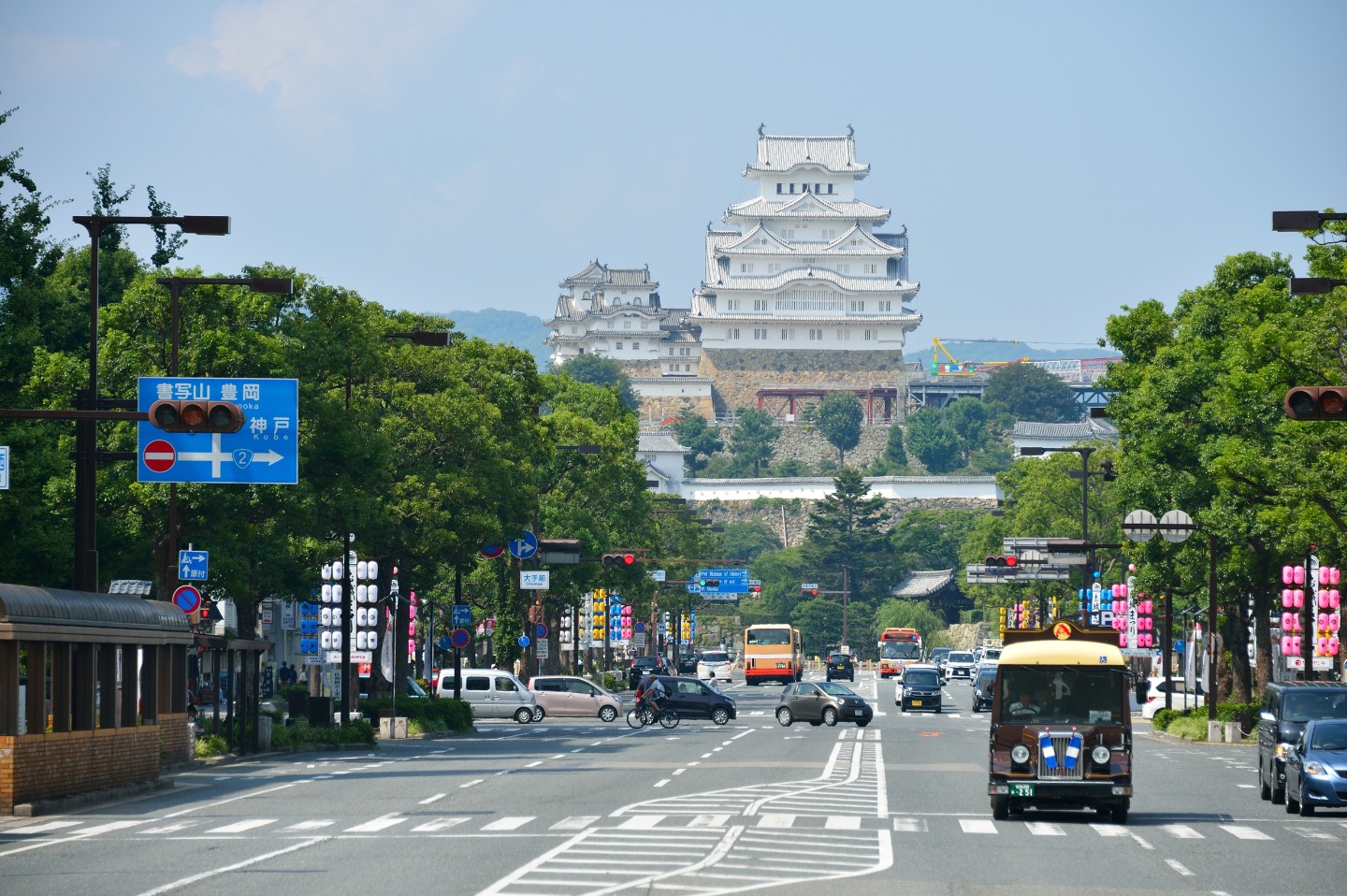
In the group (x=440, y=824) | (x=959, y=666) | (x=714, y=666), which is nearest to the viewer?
(x=440, y=824)

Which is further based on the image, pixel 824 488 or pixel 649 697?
pixel 824 488

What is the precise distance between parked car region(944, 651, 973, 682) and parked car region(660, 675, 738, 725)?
5316 centimetres

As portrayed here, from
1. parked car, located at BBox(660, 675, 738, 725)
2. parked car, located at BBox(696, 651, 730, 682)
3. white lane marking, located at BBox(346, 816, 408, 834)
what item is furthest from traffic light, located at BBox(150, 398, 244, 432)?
parked car, located at BBox(696, 651, 730, 682)

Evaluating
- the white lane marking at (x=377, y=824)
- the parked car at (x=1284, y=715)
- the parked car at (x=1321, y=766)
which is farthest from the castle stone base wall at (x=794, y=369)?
the white lane marking at (x=377, y=824)

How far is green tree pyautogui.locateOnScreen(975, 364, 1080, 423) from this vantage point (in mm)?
197125

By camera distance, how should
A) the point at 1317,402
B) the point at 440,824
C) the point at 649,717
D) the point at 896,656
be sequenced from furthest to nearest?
the point at 896,656, the point at 649,717, the point at 440,824, the point at 1317,402

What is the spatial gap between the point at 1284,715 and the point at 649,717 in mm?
27613

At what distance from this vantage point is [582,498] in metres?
73.8

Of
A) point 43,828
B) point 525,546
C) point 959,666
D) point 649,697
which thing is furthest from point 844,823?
point 959,666

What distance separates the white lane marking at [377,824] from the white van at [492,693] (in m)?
34.3

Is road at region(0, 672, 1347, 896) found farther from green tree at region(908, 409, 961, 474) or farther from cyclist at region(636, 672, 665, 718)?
green tree at region(908, 409, 961, 474)

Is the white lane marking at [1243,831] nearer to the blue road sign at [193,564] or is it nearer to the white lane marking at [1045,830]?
the white lane marking at [1045,830]

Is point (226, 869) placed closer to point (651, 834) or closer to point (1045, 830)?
Result: point (651, 834)

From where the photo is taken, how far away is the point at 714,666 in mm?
113688
